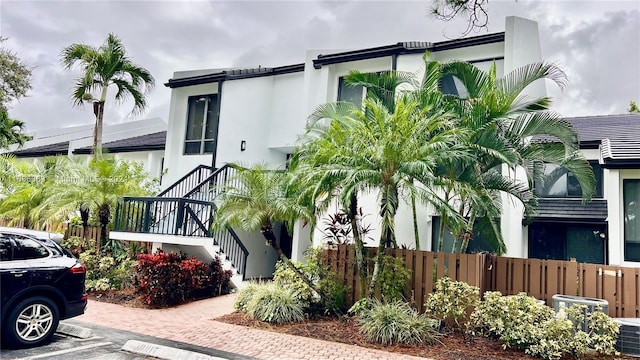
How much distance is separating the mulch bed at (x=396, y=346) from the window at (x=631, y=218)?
441cm

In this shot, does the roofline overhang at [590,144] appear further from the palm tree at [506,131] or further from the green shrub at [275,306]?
the green shrub at [275,306]

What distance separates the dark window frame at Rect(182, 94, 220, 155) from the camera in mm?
17688

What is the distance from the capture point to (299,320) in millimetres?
9211

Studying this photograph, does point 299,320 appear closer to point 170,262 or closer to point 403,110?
point 170,262

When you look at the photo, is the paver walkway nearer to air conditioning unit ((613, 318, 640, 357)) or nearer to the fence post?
the fence post

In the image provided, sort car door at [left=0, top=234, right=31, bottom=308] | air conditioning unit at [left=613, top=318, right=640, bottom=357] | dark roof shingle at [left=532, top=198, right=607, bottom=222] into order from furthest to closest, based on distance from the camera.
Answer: dark roof shingle at [left=532, top=198, right=607, bottom=222], air conditioning unit at [left=613, top=318, right=640, bottom=357], car door at [left=0, top=234, right=31, bottom=308]

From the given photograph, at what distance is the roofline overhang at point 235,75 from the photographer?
1705 cm

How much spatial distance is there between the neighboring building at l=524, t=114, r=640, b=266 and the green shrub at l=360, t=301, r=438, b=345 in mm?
5163

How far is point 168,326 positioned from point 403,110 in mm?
6201

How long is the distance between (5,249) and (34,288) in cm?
75

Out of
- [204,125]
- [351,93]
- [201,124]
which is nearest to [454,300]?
[351,93]

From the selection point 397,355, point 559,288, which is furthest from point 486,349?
point 559,288

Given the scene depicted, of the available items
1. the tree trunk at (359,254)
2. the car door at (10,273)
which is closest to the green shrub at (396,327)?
the tree trunk at (359,254)

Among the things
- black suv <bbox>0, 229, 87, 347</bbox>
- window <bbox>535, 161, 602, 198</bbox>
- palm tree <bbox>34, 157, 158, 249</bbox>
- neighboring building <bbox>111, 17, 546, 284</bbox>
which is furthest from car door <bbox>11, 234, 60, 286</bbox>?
window <bbox>535, 161, 602, 198</bbox>
